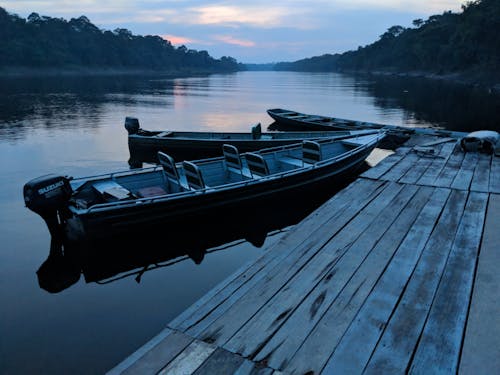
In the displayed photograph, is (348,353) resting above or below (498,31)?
below

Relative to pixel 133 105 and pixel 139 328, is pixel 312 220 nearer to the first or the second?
pixel 139 328

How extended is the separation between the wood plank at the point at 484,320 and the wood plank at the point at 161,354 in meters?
3.08

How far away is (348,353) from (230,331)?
141 centimetres

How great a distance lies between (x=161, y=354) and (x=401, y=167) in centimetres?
1127

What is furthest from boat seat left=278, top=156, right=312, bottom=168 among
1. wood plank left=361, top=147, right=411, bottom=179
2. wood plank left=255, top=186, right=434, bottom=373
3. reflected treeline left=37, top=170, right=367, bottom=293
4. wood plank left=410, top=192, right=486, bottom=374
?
wood plank left=410, top=192, right=486, bottom=374

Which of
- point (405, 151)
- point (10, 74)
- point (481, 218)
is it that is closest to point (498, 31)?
point (405, 151)

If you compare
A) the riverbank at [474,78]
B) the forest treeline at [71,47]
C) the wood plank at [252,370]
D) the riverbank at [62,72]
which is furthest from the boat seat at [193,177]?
the forest treeline at [71,47]

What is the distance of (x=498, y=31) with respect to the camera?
7444cm

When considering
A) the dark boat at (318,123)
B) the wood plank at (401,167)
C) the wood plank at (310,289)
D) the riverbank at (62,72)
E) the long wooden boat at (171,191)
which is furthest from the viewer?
the riverbank at (62,72)

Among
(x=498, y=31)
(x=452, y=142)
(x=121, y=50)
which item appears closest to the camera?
(x=452, y=142)

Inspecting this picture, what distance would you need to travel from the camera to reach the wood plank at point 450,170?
10977mm

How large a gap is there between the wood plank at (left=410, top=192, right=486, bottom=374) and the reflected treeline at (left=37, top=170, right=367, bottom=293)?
5.49 meters

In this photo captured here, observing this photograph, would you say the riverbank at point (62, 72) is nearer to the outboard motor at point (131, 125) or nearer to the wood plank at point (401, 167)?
the outboard motor at point (131, 125)

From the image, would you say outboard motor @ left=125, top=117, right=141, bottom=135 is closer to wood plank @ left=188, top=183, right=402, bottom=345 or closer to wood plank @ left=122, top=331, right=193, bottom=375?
wood plank @ left=188, top=183, right=402, bottom=345
